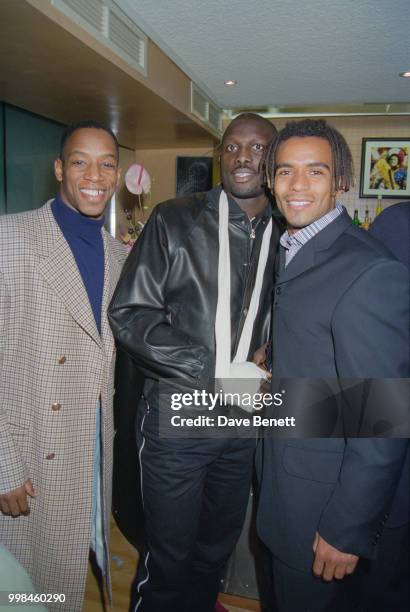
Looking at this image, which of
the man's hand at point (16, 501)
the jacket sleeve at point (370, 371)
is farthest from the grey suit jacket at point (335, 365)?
the man's hand at point (16, 501)

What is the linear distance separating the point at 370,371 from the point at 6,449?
1101mm

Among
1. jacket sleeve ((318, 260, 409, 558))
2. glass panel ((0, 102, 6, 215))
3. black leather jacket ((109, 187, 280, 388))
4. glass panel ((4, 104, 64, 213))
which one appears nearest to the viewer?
jacket sleeve ((318, 260, 409, 558))

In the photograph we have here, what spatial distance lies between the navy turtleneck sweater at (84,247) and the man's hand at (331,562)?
3.20 feet

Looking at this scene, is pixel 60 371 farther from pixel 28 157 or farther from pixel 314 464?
pixel 28 157

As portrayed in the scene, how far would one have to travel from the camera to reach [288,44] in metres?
3.65

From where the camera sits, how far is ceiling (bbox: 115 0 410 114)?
309cm

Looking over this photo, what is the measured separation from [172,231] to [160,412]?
63 cm

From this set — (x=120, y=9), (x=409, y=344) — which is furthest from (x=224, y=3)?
(x=409, y=344)

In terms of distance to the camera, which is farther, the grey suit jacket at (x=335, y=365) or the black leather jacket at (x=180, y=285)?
the black leather jacket at (x=180, y=285)

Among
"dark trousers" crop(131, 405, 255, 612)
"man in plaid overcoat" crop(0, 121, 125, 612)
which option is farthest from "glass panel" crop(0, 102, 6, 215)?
"dark trousers" crop(131, 405, 255, 612)

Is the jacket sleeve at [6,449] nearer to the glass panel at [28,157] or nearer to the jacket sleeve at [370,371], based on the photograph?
the jacket sleeve at [370,371]

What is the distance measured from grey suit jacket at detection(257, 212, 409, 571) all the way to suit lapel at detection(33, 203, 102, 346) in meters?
0.65

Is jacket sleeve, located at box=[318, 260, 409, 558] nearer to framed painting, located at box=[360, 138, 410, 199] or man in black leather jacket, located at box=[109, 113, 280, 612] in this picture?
man in black leather jacket, located at box=[109, 113, 280, 612]

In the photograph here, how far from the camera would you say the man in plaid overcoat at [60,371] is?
146 cm
